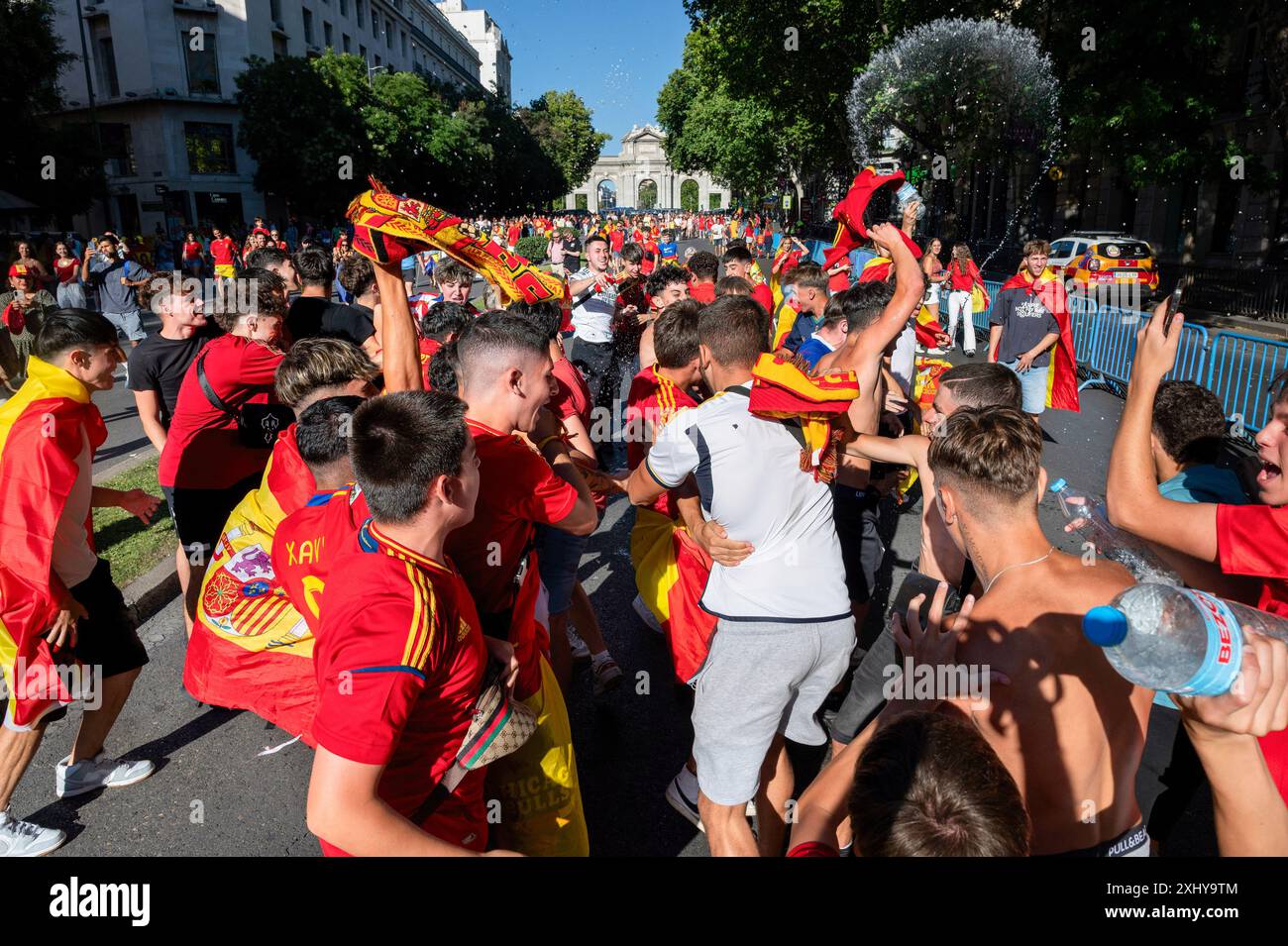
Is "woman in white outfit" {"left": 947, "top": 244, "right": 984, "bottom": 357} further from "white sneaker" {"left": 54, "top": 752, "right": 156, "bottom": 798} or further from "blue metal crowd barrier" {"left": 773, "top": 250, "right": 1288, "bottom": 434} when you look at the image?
"white sneaker" {"left": 54, "top": 752, "right": 156, "bottom": 798}

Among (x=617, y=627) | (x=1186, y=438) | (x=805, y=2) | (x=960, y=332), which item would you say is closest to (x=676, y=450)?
(x=1186, y=438)

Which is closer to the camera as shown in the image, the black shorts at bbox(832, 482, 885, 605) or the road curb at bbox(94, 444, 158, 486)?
the black shorts at bbox(832, 482, 885, 605)

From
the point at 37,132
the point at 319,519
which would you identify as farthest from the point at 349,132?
the point at 319,519

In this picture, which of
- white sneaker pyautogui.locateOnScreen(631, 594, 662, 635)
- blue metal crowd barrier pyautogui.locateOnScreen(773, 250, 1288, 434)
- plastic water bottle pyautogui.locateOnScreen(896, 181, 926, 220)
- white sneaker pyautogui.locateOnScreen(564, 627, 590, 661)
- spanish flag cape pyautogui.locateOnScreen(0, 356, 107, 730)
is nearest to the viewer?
spanish flag cape pyautogui.locateOnScreen(0, 356, 107, 730)

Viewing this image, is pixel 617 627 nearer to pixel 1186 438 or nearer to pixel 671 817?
pixel 671 817

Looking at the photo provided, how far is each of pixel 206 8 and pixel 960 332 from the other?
137 ft

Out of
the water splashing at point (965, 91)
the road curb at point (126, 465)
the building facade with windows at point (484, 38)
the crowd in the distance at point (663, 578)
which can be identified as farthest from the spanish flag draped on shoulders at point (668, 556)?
the building facade with windows at point (484, 38)

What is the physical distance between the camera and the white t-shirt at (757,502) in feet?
8.54

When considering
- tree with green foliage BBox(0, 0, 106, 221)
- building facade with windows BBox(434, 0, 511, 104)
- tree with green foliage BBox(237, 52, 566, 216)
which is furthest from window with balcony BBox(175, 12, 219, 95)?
building facade with windows BBox(434, 0, 511, 104)

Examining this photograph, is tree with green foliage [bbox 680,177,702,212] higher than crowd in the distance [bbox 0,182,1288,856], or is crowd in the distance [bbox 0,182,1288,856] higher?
tree with green foliage [bbox 680,177,702,212]

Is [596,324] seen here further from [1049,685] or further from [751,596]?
[1049,685]

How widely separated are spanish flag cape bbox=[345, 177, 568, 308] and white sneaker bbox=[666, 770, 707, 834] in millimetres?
2048

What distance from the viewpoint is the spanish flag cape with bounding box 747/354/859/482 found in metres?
2.48

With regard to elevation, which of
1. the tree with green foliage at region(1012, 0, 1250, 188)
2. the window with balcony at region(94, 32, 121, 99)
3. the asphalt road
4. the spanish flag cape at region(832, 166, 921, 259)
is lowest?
the asphalt road
